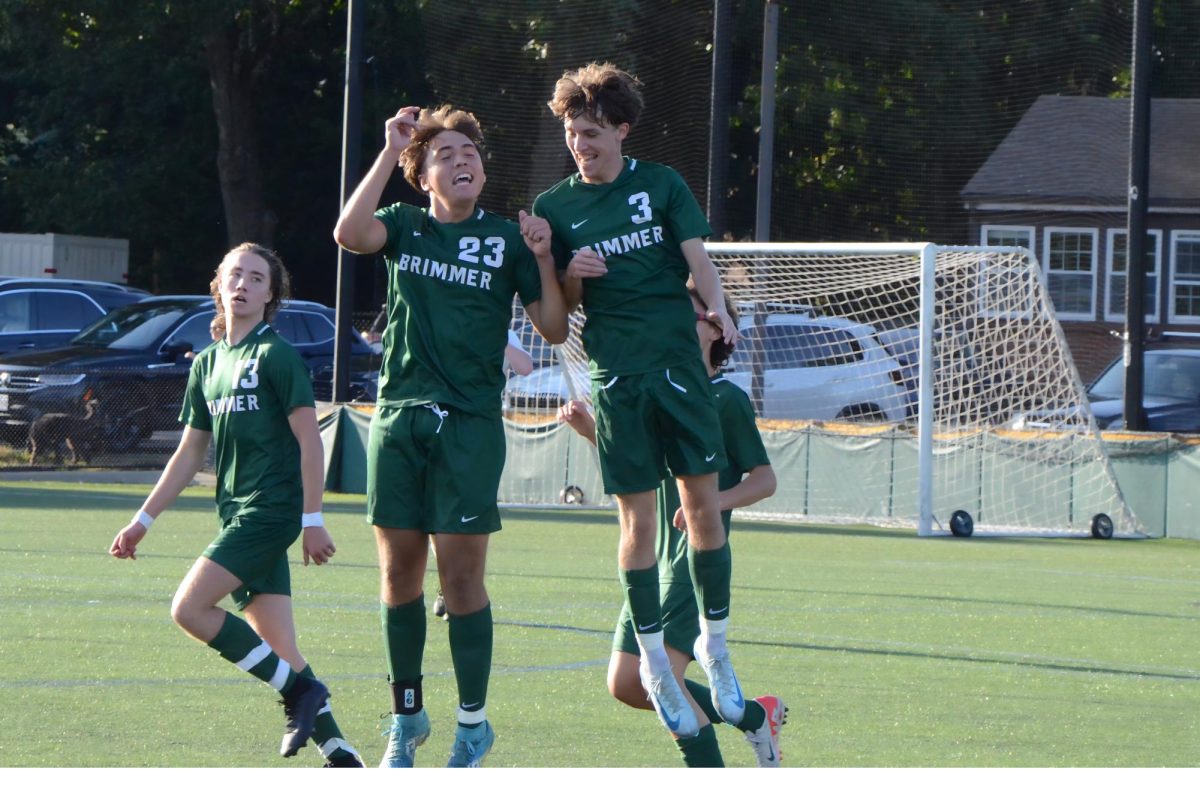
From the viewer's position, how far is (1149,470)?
1764 cm

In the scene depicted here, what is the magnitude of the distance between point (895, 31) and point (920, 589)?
852 inches

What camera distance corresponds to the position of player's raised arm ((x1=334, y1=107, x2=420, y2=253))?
18.0ft

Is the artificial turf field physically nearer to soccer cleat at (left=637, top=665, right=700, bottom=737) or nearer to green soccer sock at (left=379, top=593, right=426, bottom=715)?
green soccer sock at (left=379, top=593, right=426, bottom=715)

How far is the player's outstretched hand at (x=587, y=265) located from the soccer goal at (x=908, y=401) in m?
11.4

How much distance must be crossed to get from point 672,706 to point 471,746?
63 centimetres

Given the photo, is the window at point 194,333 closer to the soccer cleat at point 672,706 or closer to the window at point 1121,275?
Answer: the soccer cleat at point 672,706

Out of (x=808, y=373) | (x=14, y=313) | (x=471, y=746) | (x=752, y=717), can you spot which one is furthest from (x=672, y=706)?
(x=14, y=313)

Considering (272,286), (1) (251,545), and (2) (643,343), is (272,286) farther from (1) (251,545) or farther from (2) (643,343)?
(2) (643,343)

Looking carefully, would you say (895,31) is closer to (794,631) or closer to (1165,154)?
(1165,154)

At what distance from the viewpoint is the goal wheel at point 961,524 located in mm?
17219

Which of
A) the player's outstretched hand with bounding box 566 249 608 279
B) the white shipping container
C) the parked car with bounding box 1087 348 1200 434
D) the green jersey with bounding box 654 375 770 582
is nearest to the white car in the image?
the parked car with bounding box 1087 348 1200 434

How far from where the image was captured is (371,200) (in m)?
5.48

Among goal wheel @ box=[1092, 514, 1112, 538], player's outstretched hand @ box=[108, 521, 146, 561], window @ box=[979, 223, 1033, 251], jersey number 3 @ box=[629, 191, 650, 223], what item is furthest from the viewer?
window @ box=[979, 223, 1033, 251]

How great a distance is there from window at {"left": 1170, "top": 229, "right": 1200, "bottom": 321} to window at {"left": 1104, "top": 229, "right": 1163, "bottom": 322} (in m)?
0.32
